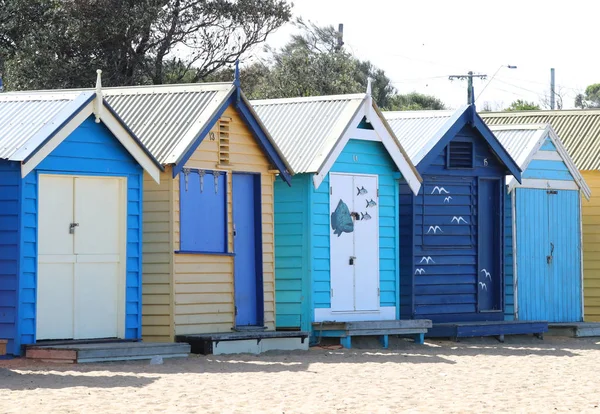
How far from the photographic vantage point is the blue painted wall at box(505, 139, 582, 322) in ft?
76.0

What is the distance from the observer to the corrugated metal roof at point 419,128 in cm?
2120

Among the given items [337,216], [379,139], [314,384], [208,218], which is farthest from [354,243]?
[314,384]

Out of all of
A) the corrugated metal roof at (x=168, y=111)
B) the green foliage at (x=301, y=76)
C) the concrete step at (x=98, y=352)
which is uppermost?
the green foliage at (x=301, y=76)

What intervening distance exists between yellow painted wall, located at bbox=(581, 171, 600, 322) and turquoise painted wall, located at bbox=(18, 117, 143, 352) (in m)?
11.4

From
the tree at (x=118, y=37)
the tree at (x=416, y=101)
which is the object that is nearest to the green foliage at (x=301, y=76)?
the tree at (x=118, y=37)

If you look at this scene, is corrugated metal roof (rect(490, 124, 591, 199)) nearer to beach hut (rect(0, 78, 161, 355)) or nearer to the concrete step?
beach hut (rect(0, 78, 161, 355))

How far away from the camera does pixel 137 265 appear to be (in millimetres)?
16984

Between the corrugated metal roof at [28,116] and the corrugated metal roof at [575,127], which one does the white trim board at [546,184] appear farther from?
the corrugated metal roof at [28,116]

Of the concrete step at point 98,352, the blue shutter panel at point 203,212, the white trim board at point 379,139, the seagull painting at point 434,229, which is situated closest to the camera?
the concrete step at point 98,352

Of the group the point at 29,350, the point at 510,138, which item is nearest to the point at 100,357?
the point at 29,350

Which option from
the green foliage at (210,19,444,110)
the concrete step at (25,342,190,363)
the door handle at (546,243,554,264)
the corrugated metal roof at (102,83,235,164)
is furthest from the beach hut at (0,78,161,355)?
the green foliage at (210,19,444,110)

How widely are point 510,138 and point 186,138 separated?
27.8 ft

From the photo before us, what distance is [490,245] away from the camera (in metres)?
22.5

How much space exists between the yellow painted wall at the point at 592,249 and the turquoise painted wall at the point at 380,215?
6.16m
